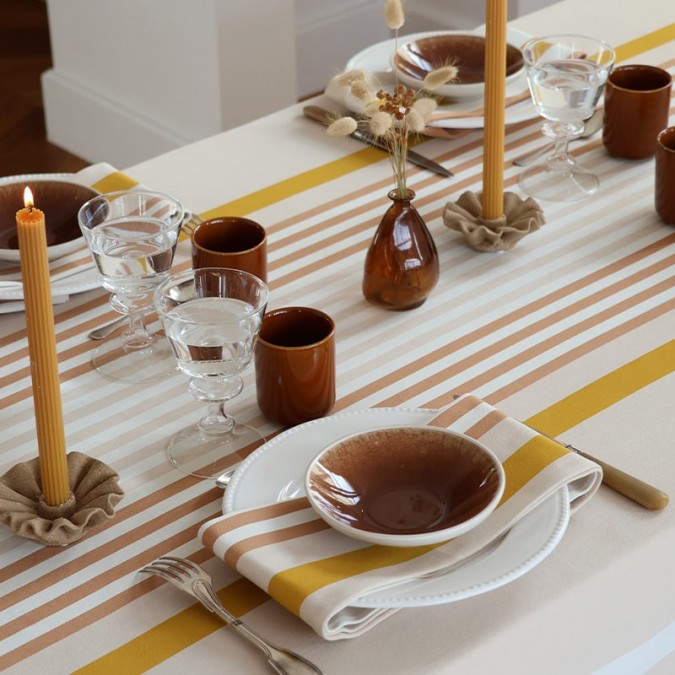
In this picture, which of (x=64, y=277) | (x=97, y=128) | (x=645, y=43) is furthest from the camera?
(x=97, y=128)

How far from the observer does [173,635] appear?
0.87 meters

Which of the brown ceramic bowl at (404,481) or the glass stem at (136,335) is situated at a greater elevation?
the brown ceramic bowl at (404,481)

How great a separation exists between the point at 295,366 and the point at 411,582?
0.26m

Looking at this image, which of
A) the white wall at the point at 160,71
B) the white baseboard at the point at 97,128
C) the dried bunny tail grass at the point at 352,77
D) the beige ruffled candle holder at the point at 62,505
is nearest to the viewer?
the beige ruffled candle holder at the point at 62,505

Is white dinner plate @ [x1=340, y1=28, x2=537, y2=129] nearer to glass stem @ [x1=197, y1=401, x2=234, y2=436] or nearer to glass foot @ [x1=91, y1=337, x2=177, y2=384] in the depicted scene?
glass foot @ [x1=91, y1=337, x2=177, y2=384]

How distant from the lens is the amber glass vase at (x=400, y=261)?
4.01ft

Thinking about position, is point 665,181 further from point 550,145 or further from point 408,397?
point 408,397

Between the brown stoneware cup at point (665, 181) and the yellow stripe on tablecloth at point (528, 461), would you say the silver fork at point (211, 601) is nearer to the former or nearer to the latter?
the yellow stripe on tablecloth at point (528, 461)

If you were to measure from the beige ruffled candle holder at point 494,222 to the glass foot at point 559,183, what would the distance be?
0.08m

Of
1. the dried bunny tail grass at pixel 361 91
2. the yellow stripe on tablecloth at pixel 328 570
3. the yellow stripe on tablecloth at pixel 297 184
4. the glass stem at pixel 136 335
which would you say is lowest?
Result: the glass stem at pixel 136 335

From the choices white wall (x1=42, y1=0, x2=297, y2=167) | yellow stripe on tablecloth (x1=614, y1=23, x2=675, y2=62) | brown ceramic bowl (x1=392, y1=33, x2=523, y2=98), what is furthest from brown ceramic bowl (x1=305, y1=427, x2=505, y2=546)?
white wall (x1=42, y1=0, x2=297, y2=167)

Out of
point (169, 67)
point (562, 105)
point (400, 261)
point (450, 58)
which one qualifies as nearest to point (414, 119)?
point (400, 261)

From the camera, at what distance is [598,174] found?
1.51 meters

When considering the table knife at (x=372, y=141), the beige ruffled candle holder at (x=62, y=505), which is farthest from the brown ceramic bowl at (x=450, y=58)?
the beige ruffled candle holder at (x=62, y=505)
